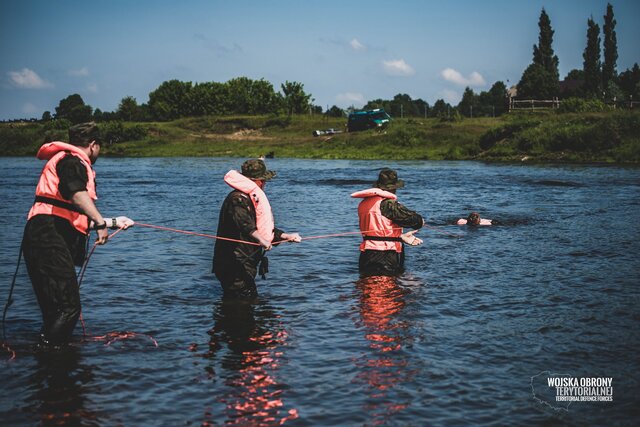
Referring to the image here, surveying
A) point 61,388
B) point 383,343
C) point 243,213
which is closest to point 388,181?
point 243,213

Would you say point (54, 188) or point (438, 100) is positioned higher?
point (438, 100)

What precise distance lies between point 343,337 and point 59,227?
13.1ft

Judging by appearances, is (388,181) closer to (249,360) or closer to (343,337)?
(343,337)

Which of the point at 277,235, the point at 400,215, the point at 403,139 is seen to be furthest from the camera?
the point at 403,139

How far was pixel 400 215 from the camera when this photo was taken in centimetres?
1194

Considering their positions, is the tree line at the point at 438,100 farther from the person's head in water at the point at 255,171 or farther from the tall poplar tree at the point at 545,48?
the person's head in water at the point at 255,171

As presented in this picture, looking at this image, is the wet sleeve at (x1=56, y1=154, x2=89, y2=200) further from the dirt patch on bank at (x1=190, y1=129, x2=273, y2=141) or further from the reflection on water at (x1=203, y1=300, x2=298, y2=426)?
the dirt patch on bank at (x1=190, y1=129, x2=273, y2=141)

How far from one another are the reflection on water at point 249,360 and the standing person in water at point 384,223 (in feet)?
8.20

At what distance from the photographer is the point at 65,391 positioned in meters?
7.33

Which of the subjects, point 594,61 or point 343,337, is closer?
point 343,337

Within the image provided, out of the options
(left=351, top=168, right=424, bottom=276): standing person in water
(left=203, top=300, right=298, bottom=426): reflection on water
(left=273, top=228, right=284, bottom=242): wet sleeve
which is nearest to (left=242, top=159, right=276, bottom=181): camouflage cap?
(left=273, top=228, right=284, bottom=242): wet sleeve

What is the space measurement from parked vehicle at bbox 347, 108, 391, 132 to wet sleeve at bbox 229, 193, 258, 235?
68618mm

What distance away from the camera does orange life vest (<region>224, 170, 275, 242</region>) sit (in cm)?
980

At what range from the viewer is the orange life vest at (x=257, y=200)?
9.80m
